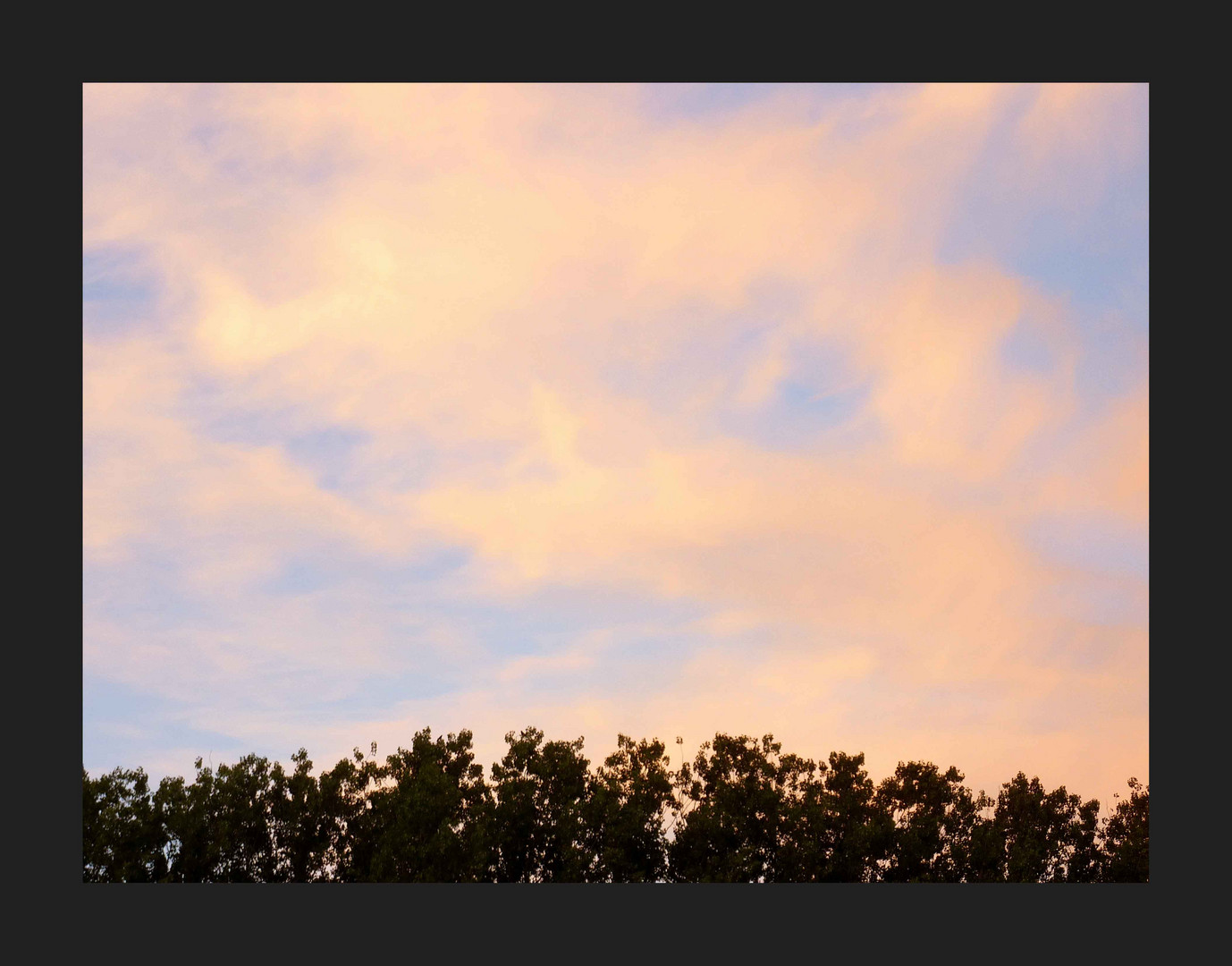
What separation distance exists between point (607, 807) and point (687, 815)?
2769 millimetres

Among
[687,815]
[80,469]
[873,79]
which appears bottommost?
[687,815]

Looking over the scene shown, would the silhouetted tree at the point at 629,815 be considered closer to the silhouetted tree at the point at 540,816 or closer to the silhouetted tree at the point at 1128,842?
the silhouetted tree at the point at 540,816

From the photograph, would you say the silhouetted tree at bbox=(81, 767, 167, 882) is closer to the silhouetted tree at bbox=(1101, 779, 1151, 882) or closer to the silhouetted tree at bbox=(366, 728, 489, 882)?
the silhouetted tree at bbox=(366, 728, 489, 882)

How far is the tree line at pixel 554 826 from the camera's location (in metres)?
32.8

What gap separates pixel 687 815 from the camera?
114 feet

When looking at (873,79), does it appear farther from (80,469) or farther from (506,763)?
(506,763)

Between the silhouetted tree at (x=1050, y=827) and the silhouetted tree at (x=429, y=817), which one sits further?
the silhouetted tree at (x=1050, y=827)

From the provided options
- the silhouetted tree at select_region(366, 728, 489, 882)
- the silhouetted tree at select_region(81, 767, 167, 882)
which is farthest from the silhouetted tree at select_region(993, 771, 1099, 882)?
the silhouetted tree at select_region(81, 767, 167, 882)

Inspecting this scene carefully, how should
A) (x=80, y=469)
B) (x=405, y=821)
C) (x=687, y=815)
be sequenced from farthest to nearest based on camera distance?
(x=687, y=815) < (x=405, y=821) < (x=80, y=469)

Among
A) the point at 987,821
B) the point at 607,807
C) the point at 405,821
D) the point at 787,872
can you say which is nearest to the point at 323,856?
the point at 405,821

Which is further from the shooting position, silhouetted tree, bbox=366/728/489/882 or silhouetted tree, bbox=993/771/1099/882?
silhouetted tree, bbox=993/771/1099/882

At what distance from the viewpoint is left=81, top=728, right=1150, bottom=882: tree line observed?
108 feet

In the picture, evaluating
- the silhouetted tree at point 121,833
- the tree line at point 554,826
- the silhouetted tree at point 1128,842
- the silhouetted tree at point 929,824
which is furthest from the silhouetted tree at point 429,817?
the silhouetted tree at point 1128,842

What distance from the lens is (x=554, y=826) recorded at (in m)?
33.6
